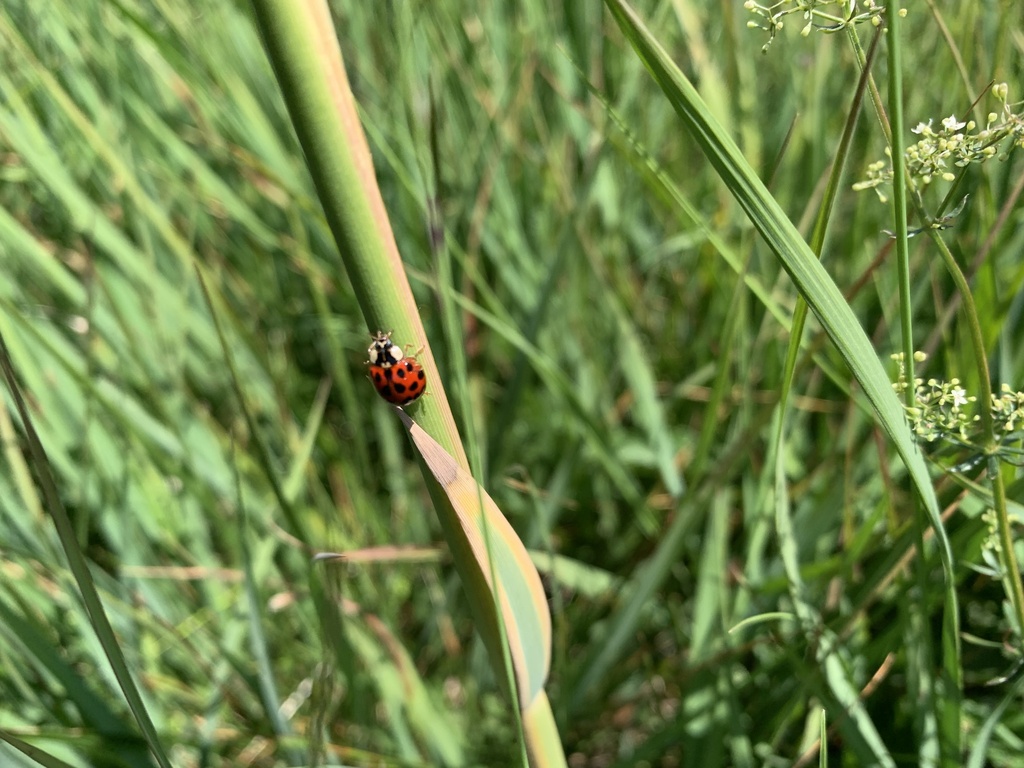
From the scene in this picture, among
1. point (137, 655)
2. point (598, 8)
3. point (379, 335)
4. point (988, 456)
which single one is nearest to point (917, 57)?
point (598, 8)

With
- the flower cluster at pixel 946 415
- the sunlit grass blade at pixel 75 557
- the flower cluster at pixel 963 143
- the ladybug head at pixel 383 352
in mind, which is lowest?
the sunlit grass blade at pixel 75 557

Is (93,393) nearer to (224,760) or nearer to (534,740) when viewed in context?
(224,760)

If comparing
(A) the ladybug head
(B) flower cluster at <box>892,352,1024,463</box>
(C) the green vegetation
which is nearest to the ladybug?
(A) the ladybug head

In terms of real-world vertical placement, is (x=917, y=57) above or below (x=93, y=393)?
above

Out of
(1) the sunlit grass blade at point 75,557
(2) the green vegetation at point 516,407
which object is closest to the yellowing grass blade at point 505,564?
(2) the green vegetation at point 516,407

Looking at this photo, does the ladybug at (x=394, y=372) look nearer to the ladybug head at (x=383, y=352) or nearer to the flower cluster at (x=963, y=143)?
the ladybug head at (x=383, y=352)
